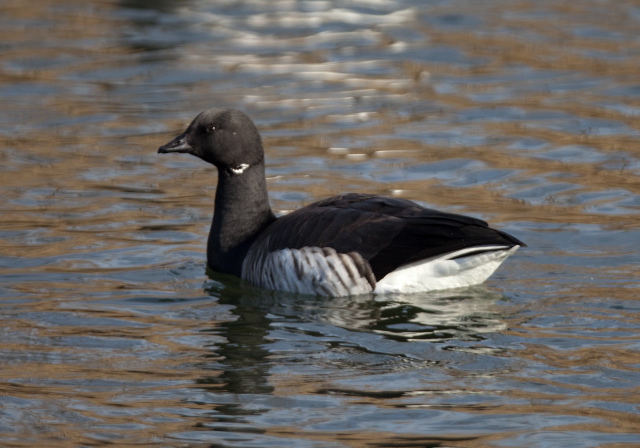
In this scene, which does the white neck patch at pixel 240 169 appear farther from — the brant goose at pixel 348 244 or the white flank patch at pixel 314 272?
the white flank patch at pixel 314 272

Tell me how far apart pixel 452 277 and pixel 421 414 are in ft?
8.60

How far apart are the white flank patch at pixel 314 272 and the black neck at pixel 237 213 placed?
58 cm

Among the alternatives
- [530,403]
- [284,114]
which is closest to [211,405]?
[530,403]

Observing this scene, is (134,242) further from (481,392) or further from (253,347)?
(481,392)

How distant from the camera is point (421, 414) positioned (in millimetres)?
7297

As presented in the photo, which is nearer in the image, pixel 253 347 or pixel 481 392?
pixel 481 392

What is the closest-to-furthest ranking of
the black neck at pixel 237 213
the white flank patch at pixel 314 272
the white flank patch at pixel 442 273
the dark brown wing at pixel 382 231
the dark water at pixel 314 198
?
the dark water at pixel 314 198, the dark brown wing at pixel 382 231, the white flank patch at pixel 442 273, the white flank patch at pixel 314 272, the black neck at pixel 237 213

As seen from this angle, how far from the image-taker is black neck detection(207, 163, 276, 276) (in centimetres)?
1056

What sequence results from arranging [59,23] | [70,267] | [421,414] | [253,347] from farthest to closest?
[59,23]
[70,267]
[253,347]
[421,414]

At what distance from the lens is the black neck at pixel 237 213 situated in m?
10.6

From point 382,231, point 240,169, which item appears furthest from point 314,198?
point 382,231

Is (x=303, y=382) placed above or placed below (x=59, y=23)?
below

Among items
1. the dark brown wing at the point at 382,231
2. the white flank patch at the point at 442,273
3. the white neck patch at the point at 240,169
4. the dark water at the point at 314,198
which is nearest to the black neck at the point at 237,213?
the white neck patch at the point at 240,169

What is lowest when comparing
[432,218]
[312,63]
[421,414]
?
[421,414]
